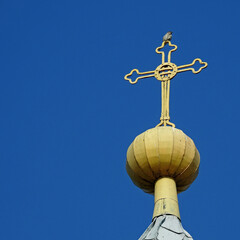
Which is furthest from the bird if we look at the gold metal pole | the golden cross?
the gold metal pole

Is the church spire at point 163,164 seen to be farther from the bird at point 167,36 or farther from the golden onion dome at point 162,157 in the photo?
the bird at point 167,36

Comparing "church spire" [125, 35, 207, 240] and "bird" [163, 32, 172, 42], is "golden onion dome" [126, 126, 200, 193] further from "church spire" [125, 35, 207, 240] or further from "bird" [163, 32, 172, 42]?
"bird" [163, 32, 172, 42]

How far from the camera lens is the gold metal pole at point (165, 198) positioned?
1225 centimetres

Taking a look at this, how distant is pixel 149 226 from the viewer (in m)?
12.1

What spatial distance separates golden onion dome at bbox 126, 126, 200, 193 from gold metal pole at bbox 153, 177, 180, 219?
0.12 m

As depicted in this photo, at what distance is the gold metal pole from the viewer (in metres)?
12.2

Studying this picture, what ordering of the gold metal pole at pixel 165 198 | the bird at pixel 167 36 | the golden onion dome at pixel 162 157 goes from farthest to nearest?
1. the bird at pixel 167 36
2. the golden onion dome at pixel 162 157
3. the gold metal pole at pixel 165 198

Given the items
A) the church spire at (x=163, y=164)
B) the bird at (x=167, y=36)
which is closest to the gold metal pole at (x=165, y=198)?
the church spire at (x=163, y=164)

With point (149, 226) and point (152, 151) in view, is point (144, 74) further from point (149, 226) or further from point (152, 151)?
point (149, 226)

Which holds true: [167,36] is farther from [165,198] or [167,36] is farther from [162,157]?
[165,198]

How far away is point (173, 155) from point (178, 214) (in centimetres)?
95

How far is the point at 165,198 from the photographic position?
12.5 meters

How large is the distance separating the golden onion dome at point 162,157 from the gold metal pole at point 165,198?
12 centimetres

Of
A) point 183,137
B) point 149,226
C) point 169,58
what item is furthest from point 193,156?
point 169,58
